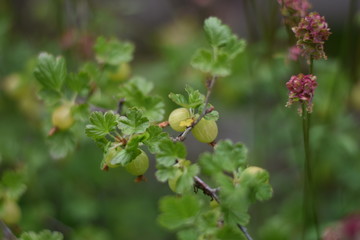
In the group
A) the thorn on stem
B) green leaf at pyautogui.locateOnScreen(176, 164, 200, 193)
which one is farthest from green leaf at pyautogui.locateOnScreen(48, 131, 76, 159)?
green leaf at pyautogui.locateOnScreen(176, 164, 200, 193)

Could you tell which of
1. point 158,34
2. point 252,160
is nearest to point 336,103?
point 252,160

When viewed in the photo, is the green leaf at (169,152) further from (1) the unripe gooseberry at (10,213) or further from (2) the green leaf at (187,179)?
(1) the unripe gooseberry at (10,213)

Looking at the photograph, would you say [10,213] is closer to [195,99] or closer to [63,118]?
[63,118]

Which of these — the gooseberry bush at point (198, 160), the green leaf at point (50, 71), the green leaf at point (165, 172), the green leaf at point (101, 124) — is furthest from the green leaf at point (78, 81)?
the green leaf at point (165, 172)

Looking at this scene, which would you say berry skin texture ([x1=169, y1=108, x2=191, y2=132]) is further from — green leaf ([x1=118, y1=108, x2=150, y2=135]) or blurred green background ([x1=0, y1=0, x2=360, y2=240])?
blurred green background ([x1=0, y1=0, x2=360, y2=240])

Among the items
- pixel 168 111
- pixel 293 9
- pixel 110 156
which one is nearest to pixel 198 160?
pixel 110 156
